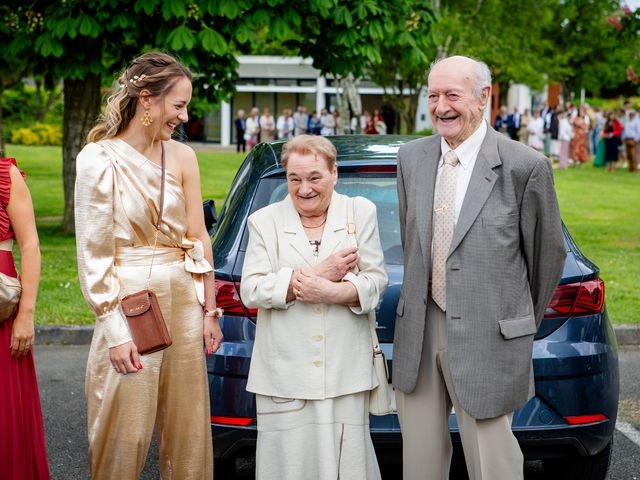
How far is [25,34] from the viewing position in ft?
36.9

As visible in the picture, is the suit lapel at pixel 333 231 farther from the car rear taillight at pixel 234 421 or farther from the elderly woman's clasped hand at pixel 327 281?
the car rear taillight at pixel 234 421

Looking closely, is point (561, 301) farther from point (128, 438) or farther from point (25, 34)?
point (25, 34)

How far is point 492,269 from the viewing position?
3436 millimetres

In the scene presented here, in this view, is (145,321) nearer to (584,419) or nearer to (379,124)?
(584,419)

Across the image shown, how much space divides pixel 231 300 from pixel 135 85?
4.04 feet

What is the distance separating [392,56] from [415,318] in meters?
34.8

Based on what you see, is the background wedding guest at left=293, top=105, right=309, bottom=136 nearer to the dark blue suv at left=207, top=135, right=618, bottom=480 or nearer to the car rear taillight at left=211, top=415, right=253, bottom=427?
the dark blue suv at left=207, top=135, right=618, bottom=480

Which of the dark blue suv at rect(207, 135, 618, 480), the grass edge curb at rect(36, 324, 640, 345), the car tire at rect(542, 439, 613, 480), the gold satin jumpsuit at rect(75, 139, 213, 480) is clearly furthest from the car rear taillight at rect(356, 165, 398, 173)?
the grass edge curb at rect(36, 324, 640, 345)

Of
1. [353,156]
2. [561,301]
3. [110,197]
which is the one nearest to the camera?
[110,197]

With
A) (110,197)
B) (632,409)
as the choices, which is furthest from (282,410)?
(632,409)

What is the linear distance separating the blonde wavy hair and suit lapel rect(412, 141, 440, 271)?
90 cm

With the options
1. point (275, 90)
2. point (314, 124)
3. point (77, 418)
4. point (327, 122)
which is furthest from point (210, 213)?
point (275, 90)

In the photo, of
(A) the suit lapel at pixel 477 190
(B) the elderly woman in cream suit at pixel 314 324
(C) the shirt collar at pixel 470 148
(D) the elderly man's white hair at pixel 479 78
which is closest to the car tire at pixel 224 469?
(B) the elderly woman in cream suit at pixel 314 324

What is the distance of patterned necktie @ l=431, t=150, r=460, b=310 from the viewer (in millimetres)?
3529
